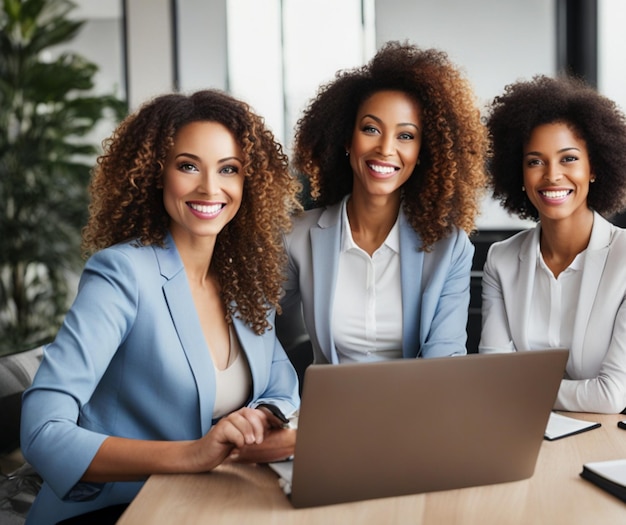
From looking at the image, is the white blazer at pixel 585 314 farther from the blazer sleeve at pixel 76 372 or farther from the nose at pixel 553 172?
the blazer sleeve at pixel 76 372

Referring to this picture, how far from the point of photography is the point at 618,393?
1775 millimetres

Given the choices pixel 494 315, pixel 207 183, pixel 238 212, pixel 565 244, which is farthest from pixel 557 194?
pixel 207 183

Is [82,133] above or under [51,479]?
above

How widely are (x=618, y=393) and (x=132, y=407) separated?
1.10 m

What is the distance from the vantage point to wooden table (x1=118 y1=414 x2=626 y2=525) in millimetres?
1124

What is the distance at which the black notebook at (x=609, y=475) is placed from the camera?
1.20m

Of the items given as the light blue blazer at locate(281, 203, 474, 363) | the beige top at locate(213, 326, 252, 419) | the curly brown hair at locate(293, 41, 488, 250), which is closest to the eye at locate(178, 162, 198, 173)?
the beige top at locate(213, 326, 252, 419)

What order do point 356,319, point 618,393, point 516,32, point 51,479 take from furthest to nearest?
point 516,32 < point 356,319 < point 618,393 < point 51,479

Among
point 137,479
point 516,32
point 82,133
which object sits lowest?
point 137,479

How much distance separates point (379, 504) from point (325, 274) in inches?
38.8

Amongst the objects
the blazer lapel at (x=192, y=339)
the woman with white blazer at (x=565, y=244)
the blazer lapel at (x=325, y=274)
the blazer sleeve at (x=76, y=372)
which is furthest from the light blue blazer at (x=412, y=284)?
the blazer sleeve at (x=76, y=372)

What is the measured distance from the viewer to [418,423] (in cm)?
115

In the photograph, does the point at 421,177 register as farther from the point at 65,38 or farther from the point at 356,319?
the point at 65,38

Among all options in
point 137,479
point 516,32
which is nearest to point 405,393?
point 137,479
